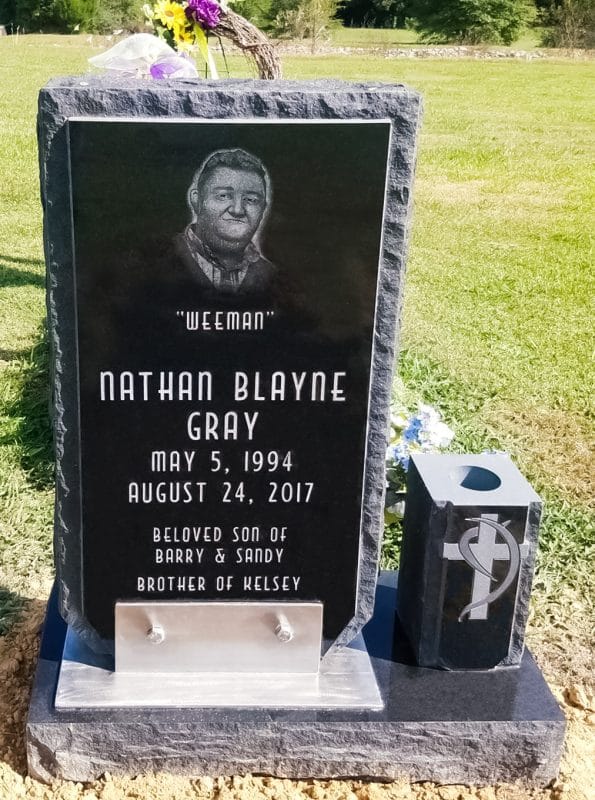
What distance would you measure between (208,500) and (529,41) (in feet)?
165

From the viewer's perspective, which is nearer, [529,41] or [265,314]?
[265,314]

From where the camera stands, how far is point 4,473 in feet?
13.6

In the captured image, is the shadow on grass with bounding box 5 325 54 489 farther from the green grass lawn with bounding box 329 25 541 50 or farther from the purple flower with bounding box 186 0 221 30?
the green grass lawn with bounding box 329 25 541 50

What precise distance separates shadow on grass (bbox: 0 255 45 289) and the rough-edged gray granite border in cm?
494

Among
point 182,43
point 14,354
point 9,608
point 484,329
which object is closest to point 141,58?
point 182,43

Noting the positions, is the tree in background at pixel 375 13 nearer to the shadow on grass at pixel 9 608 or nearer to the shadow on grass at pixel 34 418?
the shadow on grass at pixel 34 418

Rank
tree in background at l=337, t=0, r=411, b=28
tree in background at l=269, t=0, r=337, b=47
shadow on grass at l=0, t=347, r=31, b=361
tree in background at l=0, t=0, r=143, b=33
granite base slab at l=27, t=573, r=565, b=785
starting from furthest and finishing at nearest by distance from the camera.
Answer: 1. tree in background at l=337, t=0, r=411, b=28
2. tree in background at l=0, t=0, r=143, b=33
3. tree in background at l=269, t=0, r=337, b=47
4. shadow on grass at l=0, t=347, r=31, b=361
5. granite base slab at l=27, t=573, r=565, b=785

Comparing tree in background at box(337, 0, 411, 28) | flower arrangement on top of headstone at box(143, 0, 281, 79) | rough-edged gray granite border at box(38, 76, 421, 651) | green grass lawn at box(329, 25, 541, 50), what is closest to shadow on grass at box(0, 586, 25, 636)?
rough-edged gray granite border at box(38, 76, 421, 651)

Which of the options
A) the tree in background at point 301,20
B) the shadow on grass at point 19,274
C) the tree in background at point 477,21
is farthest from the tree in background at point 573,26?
the shadow on grass at point 19,274

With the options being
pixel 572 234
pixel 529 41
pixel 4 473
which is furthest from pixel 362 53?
pixel 4 473

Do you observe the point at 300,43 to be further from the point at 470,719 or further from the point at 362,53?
the point at 470,719

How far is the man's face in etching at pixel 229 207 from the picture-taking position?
228 centimetres

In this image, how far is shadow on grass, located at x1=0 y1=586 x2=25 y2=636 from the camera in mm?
3137

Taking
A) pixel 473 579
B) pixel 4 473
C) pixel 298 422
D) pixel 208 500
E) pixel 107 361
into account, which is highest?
pixel 107 361
